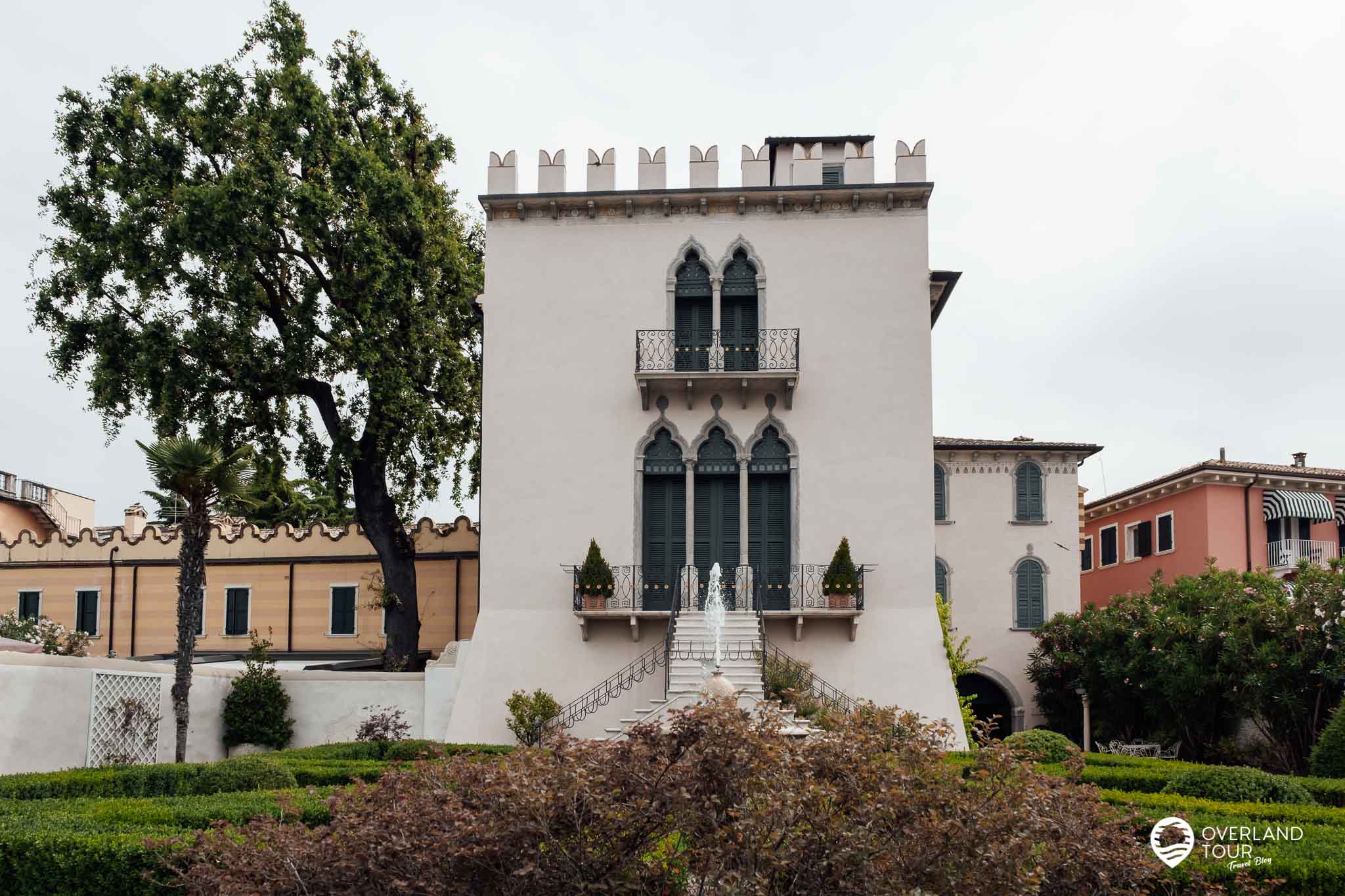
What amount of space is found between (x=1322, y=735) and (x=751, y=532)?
10.1m

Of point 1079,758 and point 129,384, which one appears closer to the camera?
point 1079,758

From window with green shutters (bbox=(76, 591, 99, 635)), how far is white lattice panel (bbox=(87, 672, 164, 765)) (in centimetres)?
1304

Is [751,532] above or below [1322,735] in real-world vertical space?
above

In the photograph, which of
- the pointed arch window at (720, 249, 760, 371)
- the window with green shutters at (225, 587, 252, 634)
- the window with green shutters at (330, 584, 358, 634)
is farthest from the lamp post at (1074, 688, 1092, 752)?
the window with green shutters at (225, 587, 252, 634)

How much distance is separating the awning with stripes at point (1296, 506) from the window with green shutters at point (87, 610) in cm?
3152

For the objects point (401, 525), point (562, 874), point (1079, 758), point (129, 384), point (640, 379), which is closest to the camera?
point (562, 874)

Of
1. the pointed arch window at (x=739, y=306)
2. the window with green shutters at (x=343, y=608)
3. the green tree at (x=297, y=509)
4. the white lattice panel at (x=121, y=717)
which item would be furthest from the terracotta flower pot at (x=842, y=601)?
the green tree at (x=297, y=509)

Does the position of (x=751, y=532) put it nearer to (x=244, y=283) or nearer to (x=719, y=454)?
(x=719, y=454)

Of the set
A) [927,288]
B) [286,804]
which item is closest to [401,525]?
[927,288]

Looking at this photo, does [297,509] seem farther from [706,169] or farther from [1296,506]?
[1296,506]

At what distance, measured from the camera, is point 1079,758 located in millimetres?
8609

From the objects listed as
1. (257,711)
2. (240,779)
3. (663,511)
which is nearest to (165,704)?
(257,711)

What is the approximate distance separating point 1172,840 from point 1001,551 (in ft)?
70.3

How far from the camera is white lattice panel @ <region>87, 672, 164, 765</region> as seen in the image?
59.5 ft
